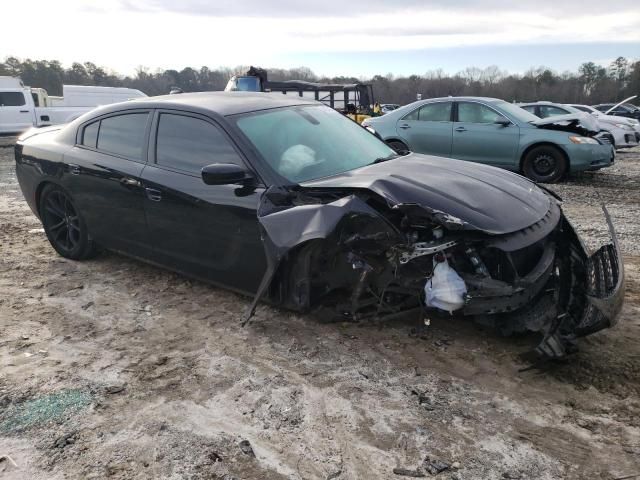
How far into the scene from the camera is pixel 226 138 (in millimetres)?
3713

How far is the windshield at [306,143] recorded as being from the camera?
144 inches

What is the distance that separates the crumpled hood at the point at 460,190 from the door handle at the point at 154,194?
1251 millimetres

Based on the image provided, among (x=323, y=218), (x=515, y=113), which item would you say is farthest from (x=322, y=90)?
(x=323, y=218)

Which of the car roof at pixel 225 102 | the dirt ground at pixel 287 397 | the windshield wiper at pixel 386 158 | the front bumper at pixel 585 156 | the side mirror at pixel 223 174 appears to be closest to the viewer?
the dirt ground at pixel 287 397

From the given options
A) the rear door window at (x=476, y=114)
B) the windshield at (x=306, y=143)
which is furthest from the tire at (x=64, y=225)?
the rear door window at (x=476, y=114)

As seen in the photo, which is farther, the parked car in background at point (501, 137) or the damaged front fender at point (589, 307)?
the parked car in background at point (501, 137)

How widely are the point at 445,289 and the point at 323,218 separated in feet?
2.73

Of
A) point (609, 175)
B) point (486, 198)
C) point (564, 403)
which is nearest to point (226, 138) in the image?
point (486, 198)

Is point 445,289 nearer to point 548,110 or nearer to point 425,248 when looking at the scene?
point 425,248

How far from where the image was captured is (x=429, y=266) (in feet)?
10.2

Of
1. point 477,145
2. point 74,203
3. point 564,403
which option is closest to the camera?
point 564,403

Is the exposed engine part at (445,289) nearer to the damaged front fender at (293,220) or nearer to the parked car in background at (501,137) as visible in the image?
the damaged front fender at (293,220)

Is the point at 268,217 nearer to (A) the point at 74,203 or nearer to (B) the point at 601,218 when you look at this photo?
(A) the point at 74,203

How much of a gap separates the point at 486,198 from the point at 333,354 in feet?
4.60
